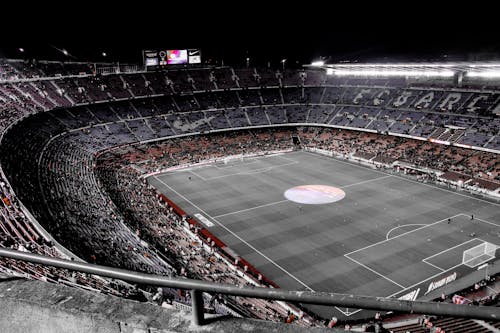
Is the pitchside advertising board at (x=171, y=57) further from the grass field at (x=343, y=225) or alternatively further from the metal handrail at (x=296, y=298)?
the metal handrail at (x=296, y=298)

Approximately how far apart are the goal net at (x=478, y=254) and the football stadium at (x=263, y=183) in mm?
160

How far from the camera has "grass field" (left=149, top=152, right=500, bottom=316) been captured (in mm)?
30891

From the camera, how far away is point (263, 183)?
2154 inches

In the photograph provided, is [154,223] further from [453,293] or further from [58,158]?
[453,293]

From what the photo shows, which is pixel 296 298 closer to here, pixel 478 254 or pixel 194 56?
pixel 478 254

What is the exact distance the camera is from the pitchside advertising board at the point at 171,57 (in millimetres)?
80875

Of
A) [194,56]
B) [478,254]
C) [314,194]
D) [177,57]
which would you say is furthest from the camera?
[194,56]

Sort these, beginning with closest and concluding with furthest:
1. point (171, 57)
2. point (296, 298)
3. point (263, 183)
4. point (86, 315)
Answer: point (296, 298)
point (86, 315)
point (263, 183)
point (171, 57)

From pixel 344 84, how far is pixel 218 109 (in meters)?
29.9

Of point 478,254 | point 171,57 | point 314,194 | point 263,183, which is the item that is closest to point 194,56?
point 171,57

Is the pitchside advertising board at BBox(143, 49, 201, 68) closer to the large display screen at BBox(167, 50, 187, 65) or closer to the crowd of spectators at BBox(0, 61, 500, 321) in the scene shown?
the large display screen at BBox(167, 50, 187, 65)

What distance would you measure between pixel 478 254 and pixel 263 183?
28249mm

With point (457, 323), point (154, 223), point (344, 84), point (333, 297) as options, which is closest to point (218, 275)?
point (154, 223)

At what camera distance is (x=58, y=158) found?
5003cm
